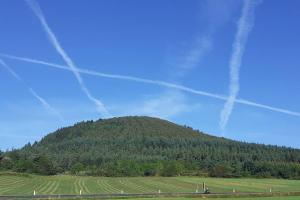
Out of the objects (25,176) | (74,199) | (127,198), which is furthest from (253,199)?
(25,176)

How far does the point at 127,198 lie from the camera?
8594 centimetres

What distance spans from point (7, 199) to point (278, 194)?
52.6m

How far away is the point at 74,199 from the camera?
80.9 meters

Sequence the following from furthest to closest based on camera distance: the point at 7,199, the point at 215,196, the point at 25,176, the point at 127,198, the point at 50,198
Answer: the point at 25,176 → the point at 215,196 → the point at 127,198 → the point at 50,198 → the point at 7,199

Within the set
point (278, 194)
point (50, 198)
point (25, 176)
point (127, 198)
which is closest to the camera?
point (50, 198)

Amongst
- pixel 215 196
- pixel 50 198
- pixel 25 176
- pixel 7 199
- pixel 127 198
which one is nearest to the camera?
pixel 7 199

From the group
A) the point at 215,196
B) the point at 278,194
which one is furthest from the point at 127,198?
the point at 278,194

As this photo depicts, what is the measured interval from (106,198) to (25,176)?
9561 cm

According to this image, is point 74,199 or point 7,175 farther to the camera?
point 7,175

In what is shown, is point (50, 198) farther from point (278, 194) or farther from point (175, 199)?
point (278, 194)

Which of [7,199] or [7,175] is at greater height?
[7,175]

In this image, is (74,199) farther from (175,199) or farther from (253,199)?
(253,199)

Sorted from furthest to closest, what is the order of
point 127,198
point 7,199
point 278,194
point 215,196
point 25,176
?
point 25,176 < point 278,194 < point 215,196 < point 127,198 < point 7,199

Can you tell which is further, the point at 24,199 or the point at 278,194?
the point at 278,194
